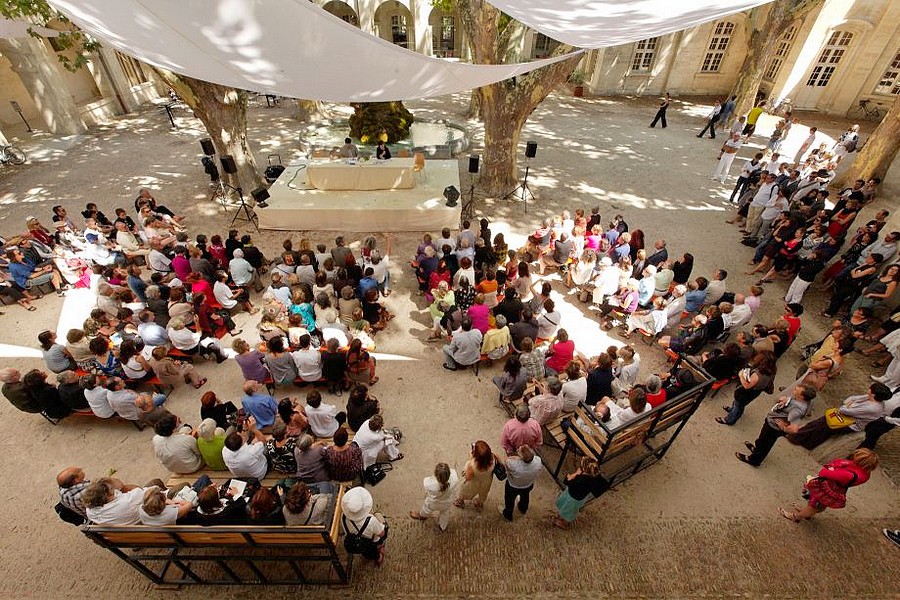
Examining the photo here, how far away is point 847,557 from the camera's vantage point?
4.11m

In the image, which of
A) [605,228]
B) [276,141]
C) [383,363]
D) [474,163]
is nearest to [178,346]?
[383,363]

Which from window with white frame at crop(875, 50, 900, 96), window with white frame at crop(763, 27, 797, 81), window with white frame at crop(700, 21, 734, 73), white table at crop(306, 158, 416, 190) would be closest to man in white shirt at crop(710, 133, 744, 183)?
white table at crop(306, 158, 416, 190)

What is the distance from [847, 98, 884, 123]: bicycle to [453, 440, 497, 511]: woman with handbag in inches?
905

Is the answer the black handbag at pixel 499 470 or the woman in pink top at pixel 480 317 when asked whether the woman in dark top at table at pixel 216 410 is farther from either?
the woman in pink top at pixel 480 317

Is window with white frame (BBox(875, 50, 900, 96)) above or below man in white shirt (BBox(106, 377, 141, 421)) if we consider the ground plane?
above

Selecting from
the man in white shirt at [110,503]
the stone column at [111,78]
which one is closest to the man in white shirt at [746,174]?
the man in white shirt at [110,503]

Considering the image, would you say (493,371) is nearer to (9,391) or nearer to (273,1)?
(273,1)

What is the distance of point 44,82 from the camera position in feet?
47.7

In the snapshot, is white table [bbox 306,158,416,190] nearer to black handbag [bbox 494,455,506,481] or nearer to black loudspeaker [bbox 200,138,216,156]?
black loudspeaker [bbox 200,138,216,156]

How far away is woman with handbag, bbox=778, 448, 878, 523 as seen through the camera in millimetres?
3730

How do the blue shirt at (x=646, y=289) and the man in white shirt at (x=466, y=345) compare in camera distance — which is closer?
the man in white shirt at (x=466, y=345)

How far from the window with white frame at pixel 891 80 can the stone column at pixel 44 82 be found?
31.5 m

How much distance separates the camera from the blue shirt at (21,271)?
7183 mm

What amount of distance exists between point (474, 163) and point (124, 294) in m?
7.71
